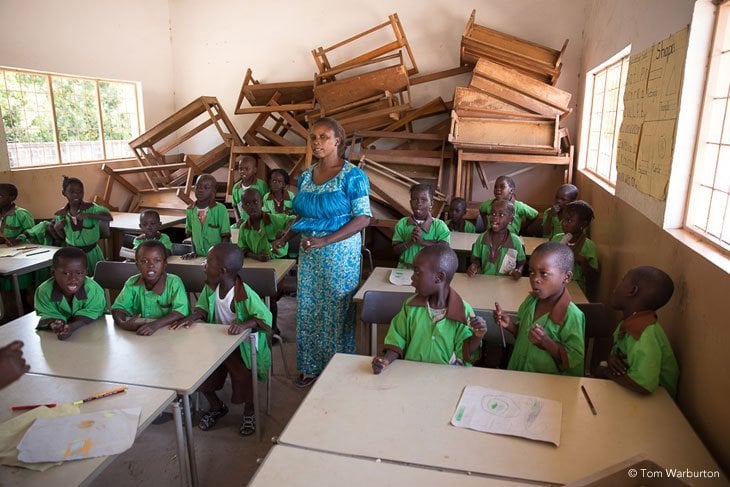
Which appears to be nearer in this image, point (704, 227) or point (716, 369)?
point (716, 369)

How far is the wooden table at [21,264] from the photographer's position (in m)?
3.53

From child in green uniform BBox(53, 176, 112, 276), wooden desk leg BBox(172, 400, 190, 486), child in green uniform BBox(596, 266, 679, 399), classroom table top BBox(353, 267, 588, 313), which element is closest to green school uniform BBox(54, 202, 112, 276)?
child in green uniform BBox(53, 176, 112, 276)

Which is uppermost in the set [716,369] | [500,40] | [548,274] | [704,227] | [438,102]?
[500,40]

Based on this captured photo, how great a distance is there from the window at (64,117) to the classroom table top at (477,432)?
5.24 metres

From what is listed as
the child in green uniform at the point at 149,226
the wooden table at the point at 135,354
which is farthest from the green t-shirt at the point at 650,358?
the child in green uniform at the point at 149,226

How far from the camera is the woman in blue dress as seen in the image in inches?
111

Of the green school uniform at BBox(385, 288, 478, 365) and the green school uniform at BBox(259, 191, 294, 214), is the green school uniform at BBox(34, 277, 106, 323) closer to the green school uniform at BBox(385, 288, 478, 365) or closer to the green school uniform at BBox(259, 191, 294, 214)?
the green school uniform at BBox(385, 288, 478, 365)

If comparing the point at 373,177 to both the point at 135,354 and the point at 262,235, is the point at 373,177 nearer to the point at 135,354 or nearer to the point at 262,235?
the point at 262,235

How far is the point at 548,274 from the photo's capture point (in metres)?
2.04

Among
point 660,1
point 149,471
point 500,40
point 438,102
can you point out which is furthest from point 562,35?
point 149,471

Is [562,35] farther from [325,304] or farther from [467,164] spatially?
[325,304]

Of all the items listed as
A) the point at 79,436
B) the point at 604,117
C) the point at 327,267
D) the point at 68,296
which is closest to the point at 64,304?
the point at 68,296

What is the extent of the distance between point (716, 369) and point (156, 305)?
249 centimetres

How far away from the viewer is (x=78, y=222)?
448 centimetres
